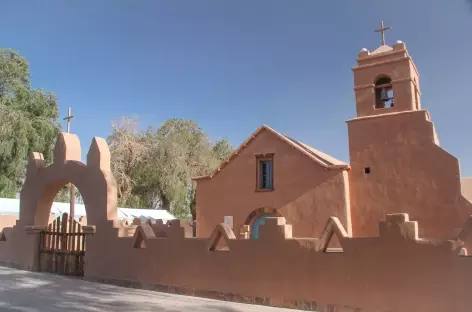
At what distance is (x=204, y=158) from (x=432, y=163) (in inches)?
820

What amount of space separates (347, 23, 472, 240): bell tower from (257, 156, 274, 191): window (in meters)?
3.35

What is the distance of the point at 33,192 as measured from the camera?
13.2 m

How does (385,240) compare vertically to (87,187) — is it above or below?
below

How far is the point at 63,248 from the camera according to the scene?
39.6ft

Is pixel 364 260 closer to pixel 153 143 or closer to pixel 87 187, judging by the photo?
pixel 87 187

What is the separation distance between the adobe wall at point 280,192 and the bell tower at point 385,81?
2.97 m

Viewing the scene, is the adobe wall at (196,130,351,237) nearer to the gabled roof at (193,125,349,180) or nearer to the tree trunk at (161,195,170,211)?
the gabled roof at (193,125,349,180)

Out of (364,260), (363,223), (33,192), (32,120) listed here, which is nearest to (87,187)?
(33,192)

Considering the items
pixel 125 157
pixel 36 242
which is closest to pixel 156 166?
pixel 125 157

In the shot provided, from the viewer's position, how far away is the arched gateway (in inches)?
427

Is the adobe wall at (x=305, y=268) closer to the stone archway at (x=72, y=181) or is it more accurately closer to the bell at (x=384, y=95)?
the stone archway at (x=72, y=181)

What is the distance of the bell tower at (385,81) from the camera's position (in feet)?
50.2

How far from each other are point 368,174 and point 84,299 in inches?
434

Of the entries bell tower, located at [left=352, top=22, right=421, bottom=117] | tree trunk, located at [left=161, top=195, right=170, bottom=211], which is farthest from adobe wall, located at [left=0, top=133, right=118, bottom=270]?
tree trunk, located at [left=161, top=195, right=170, bottom=211]
